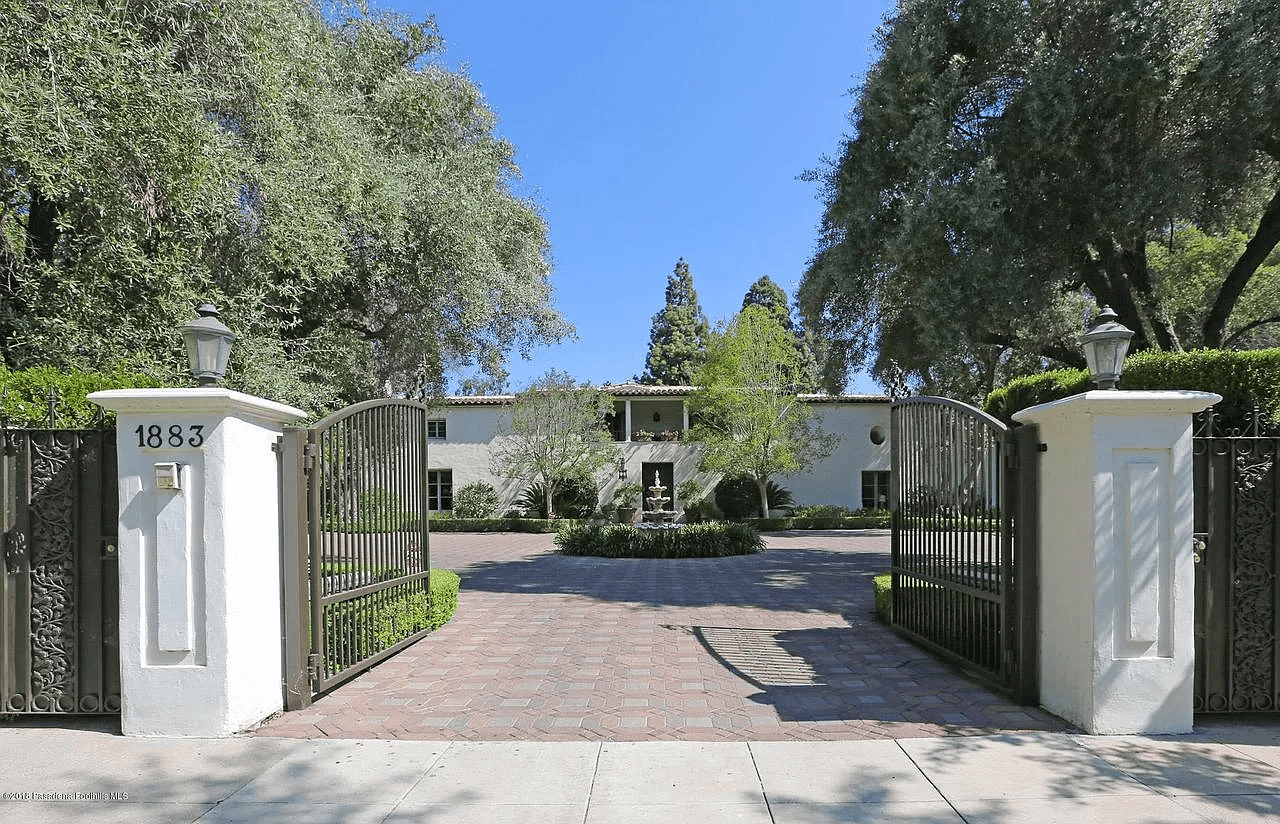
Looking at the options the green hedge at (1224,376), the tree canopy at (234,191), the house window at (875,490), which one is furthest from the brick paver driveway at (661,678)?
the house window at (875,490)

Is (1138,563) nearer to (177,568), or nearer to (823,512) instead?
(177,568)

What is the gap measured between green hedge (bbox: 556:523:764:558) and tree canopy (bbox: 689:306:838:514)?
305 inches

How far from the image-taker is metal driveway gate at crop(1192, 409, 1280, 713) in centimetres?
434

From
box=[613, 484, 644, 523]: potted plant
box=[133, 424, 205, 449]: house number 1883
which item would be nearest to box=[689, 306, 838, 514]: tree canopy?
box=[613, 484, 644, 523]: potted plant

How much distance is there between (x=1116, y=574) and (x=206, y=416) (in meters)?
5.72

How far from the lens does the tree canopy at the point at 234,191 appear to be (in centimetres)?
675

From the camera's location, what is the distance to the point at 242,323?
863cm

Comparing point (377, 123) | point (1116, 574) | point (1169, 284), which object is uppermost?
point (377, 123)

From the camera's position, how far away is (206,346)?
450cm

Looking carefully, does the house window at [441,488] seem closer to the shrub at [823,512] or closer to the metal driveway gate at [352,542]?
the shrub at [823,512]

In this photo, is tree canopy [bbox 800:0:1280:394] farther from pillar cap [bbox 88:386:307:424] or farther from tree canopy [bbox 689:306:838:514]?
tree canopy [bbox 689:306:838:514]

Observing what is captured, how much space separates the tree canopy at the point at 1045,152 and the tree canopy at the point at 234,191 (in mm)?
6935

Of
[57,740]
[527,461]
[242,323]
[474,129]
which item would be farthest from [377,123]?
[527,461]

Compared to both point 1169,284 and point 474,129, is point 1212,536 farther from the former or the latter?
point 1169,284
